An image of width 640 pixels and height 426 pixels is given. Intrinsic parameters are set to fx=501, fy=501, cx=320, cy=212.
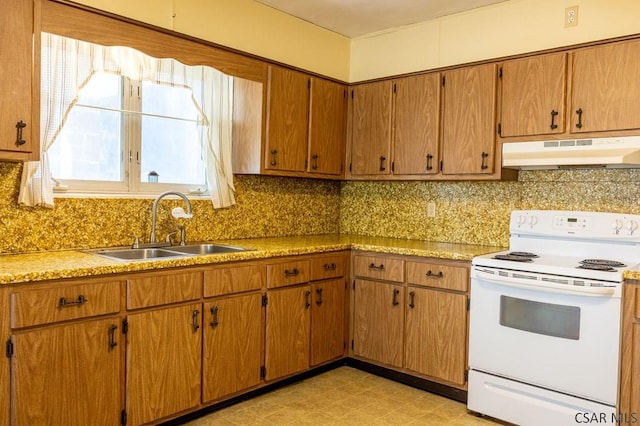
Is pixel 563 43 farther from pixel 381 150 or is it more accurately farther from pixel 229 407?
pixel 229 407

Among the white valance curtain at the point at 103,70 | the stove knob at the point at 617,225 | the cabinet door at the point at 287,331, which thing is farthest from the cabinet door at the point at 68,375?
the stove knob at the point at 617,225

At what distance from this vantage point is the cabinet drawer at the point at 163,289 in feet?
7.91

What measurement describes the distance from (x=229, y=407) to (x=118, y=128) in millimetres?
1818

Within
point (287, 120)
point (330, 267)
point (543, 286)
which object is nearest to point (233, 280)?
point (330, 267)

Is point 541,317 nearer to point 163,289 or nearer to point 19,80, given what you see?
point 163,289

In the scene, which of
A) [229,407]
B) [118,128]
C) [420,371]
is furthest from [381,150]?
[229,407]

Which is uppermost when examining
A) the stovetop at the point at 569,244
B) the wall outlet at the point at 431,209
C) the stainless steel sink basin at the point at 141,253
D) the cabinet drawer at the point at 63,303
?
the wall outlet at the point at 431,209

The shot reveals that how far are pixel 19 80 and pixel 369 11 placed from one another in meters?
2.43

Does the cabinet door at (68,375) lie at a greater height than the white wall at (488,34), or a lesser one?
lesser

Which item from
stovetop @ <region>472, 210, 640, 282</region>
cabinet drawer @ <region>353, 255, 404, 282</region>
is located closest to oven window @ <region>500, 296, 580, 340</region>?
stovetop @ <region>472, 210, 640, 282</region>

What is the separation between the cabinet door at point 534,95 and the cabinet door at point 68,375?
2.59 meters

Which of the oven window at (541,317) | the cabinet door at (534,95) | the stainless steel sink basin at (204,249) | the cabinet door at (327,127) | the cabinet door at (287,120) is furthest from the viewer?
the cabinet door at (327,127)

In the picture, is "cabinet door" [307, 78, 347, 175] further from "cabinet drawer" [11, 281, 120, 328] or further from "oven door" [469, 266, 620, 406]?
"cabinet drawer" [11, 281, 120, 328]

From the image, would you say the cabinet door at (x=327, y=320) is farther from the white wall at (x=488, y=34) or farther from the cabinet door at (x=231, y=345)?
the white wall at (x=488, y=34)
